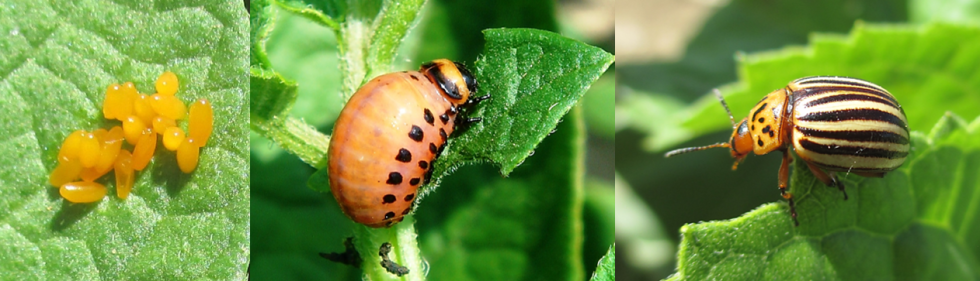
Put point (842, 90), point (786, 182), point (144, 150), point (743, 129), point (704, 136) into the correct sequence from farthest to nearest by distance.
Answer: point (704, 136) → point (743, 129) → point (786, 182) → point (144, 150) → point (842, 90)

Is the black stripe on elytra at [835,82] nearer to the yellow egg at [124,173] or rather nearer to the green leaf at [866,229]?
the green leaf at [866,229]

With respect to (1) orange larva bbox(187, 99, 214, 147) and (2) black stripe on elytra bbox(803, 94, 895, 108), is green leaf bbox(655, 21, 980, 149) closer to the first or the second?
(2) black stripe on elytra bbox(803, 94, 895, 108)

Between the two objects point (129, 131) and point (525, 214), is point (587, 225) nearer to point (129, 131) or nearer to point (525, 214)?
point (525, 214)

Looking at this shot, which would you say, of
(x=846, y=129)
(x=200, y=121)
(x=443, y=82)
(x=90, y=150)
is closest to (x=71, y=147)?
(x=90, y=150)

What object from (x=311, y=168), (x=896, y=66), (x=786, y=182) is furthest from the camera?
(x=896, y=66)

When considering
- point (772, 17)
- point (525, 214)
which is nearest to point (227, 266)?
point (525, 214)

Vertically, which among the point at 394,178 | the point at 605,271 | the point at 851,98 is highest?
the point at 851,98

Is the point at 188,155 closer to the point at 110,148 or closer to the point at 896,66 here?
the point at 110,148
